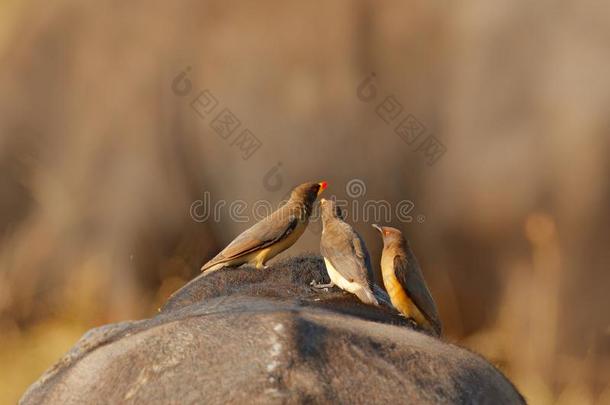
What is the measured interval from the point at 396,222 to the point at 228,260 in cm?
226

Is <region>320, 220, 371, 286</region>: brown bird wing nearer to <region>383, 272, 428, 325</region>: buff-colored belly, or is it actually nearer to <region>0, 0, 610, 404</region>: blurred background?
<region>383, 272, 428, 325</region>: buff-colored belly

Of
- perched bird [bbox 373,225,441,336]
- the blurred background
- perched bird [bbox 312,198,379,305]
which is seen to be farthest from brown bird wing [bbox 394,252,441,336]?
the blurred background

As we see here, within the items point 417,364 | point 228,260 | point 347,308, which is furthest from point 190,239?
point 417,364

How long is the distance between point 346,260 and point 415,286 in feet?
0.95

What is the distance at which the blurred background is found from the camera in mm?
7977

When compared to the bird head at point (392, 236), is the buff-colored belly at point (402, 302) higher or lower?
lower

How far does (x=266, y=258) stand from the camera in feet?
20.0

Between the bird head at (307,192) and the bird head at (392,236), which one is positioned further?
the bird head at (307,192)

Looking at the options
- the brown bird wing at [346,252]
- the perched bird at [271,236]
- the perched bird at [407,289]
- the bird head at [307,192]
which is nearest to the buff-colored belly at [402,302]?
the perched bird at [407,289]

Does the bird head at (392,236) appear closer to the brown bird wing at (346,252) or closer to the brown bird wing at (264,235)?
the brown bird wing at (346,252)

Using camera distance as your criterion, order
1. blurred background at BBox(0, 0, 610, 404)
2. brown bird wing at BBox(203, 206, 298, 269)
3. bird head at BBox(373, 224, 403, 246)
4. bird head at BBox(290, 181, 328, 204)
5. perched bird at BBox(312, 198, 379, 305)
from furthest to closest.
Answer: blurred background at BBox(0, 0, 610, 404), bird head at BBox(290, 181, 328, 204), brown bird wing at BBox(203, 206, 298, 269), bird head at BBox(373, 224, 403, 246), perched bird at BBox(312, 198, 379, 305)

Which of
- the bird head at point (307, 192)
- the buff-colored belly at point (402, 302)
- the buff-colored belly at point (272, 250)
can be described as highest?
the bird head at point (307, 192)

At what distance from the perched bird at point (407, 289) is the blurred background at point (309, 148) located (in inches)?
120

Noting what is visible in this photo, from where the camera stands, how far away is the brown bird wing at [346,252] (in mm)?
4766
